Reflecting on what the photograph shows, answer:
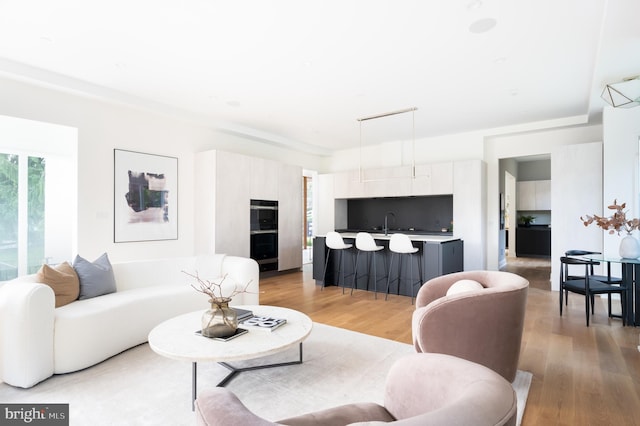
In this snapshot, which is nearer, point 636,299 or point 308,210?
point 636,299

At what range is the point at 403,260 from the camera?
5242 mm

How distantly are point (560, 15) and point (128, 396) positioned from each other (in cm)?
435

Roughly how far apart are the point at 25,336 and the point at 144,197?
317 cm

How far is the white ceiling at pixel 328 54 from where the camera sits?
2.84 meters

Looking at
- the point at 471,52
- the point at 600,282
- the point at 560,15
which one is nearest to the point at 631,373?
the point at 600,282

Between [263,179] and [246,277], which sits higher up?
[263,179]

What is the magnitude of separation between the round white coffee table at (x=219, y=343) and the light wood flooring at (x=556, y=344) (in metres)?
1.36

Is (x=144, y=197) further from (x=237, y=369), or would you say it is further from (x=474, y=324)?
(x=474, y=324)

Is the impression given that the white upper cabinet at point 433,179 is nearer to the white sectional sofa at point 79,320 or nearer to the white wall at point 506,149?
the white wall at point 506,149

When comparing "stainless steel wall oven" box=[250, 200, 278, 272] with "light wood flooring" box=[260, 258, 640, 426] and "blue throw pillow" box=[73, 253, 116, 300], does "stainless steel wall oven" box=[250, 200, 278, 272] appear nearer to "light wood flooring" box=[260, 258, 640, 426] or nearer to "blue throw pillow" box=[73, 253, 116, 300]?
"light wood flooring" box=[260, 258, 640, 426]

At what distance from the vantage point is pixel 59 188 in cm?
518

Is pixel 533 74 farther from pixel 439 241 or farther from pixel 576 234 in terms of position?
pixel 576 234

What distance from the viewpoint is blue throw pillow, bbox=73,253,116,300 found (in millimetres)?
3145

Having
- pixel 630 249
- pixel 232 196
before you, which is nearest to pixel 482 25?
pixel 630 249
